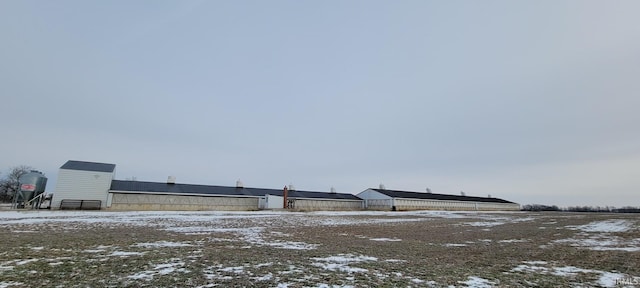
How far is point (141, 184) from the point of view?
55.8m

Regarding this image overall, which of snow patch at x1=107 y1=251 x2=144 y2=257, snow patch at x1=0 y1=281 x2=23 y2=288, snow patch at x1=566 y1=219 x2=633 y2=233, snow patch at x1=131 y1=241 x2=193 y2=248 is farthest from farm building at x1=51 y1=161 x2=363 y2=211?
snow patch at x1=566 y1=219 x2=633 y2=233

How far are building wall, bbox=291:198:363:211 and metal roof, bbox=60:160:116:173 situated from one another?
3570cm

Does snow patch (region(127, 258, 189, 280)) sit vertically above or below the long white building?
below

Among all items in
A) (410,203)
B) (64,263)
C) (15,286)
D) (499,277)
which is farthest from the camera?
(410,203)

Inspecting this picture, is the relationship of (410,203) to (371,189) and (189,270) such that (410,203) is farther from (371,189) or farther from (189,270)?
(189,270)

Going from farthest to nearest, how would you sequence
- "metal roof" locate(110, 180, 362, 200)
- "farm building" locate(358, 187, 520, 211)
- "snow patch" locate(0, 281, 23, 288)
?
"farm building" locate(358, 187, 520, 211)
"metal roof" locate(110, 180, 362, 200)
"snow patch" locate(0, 281, 23, 288)

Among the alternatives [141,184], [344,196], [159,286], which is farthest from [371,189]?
[159,286]

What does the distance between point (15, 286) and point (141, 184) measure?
55.6 m

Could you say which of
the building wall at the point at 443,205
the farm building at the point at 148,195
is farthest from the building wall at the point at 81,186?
the building wall at the point at 443,205

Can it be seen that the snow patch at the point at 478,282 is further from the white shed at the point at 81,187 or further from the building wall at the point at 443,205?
the building wall at the point at 443,205

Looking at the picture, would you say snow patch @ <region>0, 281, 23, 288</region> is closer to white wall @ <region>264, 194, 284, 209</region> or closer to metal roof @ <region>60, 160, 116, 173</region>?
metal roof @ <region>60, 160, 116, 173</region>

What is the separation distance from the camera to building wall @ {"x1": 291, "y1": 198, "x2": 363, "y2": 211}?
69625 mm

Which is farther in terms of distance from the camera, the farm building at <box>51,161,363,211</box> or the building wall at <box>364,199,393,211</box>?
the building wall at <box>364,199,393,211</box>

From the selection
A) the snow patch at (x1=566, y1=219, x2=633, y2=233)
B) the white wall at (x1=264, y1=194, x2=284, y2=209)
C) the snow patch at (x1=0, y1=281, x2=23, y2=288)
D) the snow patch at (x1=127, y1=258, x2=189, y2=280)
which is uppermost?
the white wall at (x1=264, y1=194, x2=284, y2=209)
